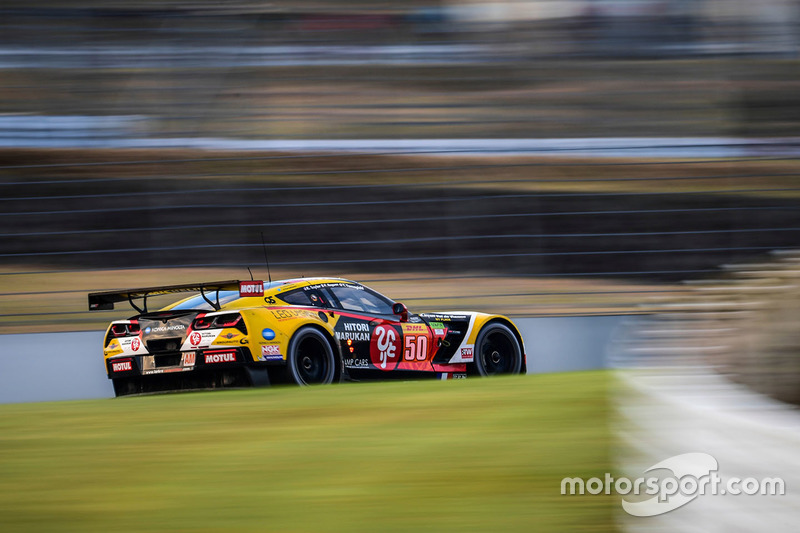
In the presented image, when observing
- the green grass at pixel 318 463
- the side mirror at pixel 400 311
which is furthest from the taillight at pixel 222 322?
the green grass at pixel 318 463

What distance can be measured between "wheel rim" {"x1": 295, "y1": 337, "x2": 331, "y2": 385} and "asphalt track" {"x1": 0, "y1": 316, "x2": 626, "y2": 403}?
2.02 metres

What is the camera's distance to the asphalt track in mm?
8812

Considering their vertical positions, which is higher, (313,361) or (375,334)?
(375,334)

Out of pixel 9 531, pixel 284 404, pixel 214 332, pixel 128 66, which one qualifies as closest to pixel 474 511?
pixel 9 531

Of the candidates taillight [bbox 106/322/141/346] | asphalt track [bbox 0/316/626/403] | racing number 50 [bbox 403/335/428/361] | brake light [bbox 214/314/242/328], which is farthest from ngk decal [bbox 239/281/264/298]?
asphalt track [bbox 0/316/626/403]

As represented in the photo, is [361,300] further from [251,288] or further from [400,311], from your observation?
[251,288]

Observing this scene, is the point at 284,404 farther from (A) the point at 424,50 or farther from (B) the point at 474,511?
(A) the point at 424,50

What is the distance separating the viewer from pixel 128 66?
11.5 m

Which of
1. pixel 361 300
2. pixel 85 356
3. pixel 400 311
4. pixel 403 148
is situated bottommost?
pixel 85 356

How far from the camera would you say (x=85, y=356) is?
9.05 meters

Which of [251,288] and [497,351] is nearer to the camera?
[251,288]

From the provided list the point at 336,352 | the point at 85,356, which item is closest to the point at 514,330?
the point at 336,352

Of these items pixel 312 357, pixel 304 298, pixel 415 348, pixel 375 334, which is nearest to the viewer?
pixel 312 357

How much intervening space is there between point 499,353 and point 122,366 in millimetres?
3273
